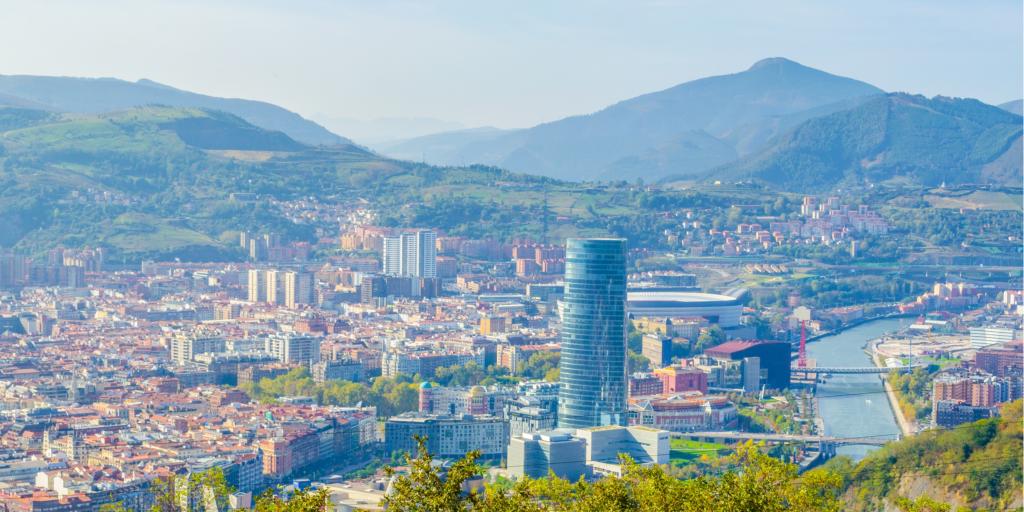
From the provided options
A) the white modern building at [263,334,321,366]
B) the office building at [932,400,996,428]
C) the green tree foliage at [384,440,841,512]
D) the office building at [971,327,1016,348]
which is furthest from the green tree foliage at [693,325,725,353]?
the green tree foliage at [384,440,841,512]

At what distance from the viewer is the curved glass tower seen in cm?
3222

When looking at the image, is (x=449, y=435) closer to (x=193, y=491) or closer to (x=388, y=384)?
(x=388, y=384)

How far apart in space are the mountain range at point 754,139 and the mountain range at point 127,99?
10719 millimetres

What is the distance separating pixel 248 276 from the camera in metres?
60.2

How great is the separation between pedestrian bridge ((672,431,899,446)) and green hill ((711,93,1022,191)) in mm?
71207

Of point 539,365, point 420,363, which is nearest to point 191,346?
point 420,363

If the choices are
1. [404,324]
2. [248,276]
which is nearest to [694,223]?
[248,276]

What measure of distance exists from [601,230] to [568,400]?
120ft

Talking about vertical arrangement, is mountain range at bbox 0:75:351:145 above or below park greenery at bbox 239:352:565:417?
above

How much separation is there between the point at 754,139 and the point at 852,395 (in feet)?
358

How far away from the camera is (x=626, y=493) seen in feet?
40.9

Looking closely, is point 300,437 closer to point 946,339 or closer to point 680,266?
point 946,339

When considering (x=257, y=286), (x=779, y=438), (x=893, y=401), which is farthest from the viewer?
(x=257, y=286)

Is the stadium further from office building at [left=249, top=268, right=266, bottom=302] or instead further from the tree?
the tree
